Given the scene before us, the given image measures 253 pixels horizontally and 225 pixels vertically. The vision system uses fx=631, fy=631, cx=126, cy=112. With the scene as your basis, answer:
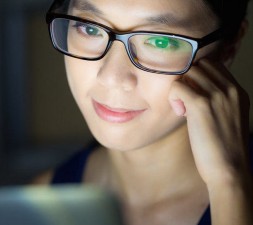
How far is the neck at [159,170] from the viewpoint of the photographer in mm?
1285

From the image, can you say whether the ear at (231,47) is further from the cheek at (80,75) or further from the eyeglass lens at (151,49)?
the cheek at (80,75)

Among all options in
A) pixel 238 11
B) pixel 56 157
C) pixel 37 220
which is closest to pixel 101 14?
pixel 238 11

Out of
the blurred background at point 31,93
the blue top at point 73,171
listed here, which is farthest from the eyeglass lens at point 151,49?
the blurred background at point 31,93

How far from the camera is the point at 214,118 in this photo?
1060 millimetres

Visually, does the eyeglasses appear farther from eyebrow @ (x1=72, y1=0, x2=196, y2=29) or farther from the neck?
the neck

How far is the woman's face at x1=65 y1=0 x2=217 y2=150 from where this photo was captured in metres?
1.06

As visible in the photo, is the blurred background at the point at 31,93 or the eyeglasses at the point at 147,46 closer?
the eyeglasses at the point at 147,46

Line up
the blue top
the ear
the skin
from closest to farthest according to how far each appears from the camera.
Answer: the skin < the ear < the blue top

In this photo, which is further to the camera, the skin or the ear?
the ear

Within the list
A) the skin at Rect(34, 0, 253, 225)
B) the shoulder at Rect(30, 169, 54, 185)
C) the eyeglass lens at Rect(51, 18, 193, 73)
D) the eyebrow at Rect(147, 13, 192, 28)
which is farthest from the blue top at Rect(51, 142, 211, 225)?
the eyebrow at Rect(147, 13, 192, 28)

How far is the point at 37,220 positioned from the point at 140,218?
1.48 feet

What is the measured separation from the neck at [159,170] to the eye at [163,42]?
9.4 inches

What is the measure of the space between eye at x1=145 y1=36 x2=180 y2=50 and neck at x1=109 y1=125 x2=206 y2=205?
0.78 feet

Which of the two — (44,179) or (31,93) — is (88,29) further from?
(31,93)
